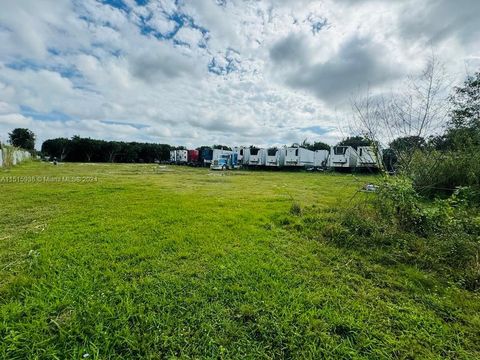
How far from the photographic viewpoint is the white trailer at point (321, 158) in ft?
82.1

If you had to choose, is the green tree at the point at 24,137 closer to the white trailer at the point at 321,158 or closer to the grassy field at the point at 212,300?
the white trailer at the point at 321,158

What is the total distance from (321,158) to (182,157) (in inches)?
848

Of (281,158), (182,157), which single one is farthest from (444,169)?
(182,157)

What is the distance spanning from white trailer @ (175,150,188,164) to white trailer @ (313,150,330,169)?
19.5m

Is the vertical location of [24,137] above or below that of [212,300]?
above

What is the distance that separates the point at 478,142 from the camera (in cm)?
639

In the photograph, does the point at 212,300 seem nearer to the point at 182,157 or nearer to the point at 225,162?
the point at 225,162

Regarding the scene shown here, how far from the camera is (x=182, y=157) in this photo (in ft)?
120

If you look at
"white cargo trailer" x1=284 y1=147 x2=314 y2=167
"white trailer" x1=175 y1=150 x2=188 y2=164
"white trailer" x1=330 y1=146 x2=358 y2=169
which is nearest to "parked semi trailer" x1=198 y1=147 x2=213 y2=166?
"white trailer" x1=175 y1=150 x2=188 y2=164

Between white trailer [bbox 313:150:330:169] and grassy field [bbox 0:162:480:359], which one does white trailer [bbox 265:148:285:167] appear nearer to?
white trailer [bbox 313:150:330:169]

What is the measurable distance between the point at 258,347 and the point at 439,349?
1440mm

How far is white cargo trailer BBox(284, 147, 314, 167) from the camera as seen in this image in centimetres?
2506

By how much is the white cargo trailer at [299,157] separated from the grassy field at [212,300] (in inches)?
868

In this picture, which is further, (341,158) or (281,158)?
(281,158)
